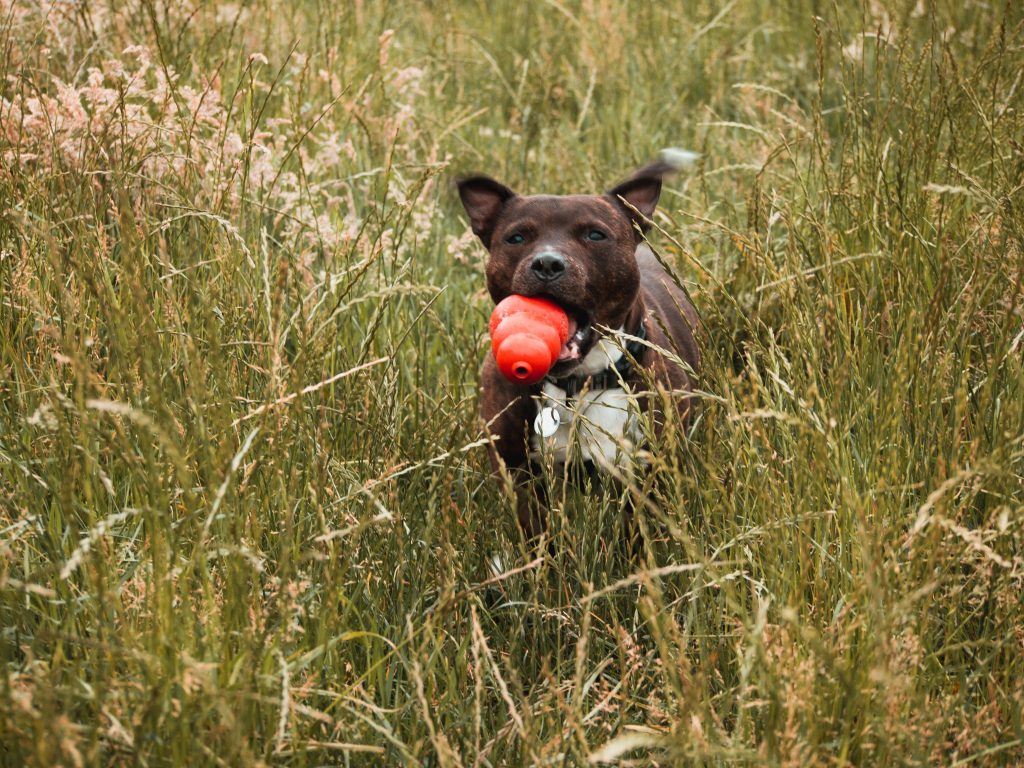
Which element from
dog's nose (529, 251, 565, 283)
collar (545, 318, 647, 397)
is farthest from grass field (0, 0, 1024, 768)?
dog's nose (529, 251, 565, 283)

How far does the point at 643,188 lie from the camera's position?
3.78 metres

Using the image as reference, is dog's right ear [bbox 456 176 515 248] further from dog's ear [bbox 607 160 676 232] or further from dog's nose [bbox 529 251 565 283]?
dog's nose [bbox 529 251 565 283]

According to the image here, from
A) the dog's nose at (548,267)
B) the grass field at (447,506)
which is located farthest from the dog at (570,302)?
the grass field at (447,506)

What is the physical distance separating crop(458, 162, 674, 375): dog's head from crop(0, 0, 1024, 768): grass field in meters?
0.35

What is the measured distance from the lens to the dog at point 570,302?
3.33m

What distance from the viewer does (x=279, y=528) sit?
2514mm

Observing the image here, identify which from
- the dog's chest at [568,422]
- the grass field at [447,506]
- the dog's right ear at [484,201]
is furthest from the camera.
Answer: the dog's right ear at [484,201]

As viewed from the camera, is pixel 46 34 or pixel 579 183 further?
pixel 579 183

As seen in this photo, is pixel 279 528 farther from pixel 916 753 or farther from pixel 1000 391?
pixel 1000 391

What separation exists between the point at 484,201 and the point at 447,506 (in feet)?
5.48

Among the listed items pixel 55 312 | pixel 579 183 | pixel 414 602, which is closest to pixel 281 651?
pixel 414 602

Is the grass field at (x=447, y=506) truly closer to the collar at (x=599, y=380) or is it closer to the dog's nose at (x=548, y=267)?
the collar at (x=599, y=380)

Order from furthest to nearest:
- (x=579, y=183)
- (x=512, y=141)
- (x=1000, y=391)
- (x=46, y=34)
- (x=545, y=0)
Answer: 1. (x=545, y=0)
2. (x=512, y=141)
3. (x=579, y=183)
4. (x=46, y=34)
5. (x=1000, y=391)

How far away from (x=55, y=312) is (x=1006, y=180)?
2487 mm
